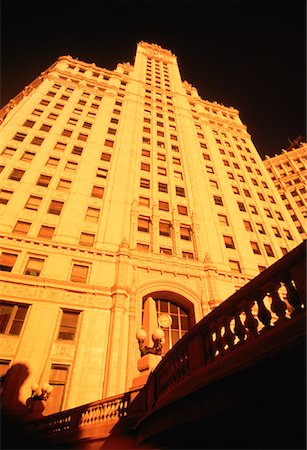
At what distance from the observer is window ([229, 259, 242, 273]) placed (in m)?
23.7

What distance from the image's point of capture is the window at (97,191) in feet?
84.8

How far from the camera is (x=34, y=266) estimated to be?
1886 centimetres

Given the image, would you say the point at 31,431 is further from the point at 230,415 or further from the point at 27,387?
the point at 230,415

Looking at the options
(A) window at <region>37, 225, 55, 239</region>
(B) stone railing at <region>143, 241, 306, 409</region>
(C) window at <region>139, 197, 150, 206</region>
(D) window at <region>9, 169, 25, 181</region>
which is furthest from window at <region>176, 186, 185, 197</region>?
(B) stone railing at <region>143, 241, 306, 409</region>

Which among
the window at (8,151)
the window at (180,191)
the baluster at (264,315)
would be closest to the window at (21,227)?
the window at (8,151)

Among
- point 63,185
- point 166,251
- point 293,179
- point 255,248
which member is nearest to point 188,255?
point 166,251

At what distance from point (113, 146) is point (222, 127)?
2353 cm

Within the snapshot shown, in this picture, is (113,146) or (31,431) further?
(113,146)

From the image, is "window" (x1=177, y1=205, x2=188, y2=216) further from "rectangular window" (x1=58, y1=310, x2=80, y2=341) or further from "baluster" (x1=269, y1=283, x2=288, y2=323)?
"baluster" (x1=269, y1=283, x2=288, y2=323)

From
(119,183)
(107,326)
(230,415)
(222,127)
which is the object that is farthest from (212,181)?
(230,415)

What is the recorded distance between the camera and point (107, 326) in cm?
1695

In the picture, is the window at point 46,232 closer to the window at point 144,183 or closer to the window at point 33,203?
the window at point 33,203

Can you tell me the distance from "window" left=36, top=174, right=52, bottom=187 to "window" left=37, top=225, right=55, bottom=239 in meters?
5.40

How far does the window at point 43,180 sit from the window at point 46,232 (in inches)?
213
